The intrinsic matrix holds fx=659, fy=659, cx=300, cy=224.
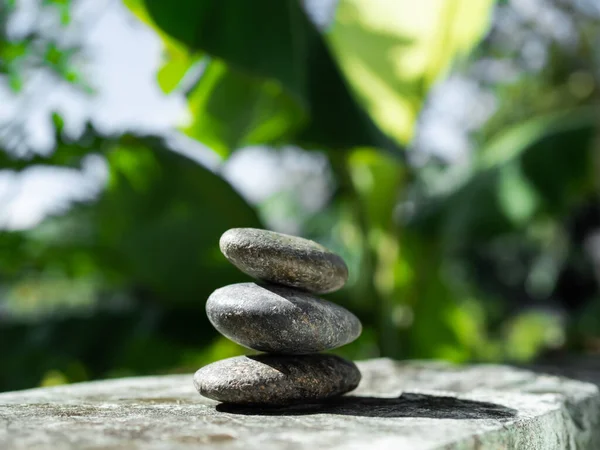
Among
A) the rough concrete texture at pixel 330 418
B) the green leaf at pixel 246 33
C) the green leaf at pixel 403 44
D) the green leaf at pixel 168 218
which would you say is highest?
the green leaf at pixel 403 44

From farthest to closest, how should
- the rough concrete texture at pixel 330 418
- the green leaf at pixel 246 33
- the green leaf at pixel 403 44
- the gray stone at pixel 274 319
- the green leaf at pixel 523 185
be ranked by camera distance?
the green leaf at pixel 523 185
the green leaf at pixel 403 44
the green leaf at pixel 246 33
the gray stone at pixel 274 319
the rough concrete texture at pixel 330 418

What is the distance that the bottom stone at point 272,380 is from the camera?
4.94 feet

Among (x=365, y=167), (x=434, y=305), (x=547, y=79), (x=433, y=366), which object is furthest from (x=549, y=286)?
(x=433, y=366)

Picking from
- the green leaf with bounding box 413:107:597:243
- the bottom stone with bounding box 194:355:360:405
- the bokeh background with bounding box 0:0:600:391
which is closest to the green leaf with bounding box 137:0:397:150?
the bokeh background with bounding box 0:0:600:391

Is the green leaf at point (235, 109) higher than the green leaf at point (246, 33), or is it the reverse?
the green leaf at point (235, 109)

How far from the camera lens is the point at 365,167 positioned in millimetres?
4691

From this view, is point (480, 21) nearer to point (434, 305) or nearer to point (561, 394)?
point (434, 305)

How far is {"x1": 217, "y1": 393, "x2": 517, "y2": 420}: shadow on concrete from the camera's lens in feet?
4.68

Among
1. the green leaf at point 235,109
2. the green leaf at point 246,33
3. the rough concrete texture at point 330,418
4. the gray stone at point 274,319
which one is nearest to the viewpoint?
the rough concrete texture at point 330,418

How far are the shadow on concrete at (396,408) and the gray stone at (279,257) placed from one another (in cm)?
31

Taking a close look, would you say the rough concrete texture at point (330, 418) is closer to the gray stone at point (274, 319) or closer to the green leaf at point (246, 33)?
the gray stone at point (274, 319)

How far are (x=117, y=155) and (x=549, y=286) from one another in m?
7.19

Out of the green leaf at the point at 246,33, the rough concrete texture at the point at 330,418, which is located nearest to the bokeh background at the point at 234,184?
the green leaf at the point at 246,33

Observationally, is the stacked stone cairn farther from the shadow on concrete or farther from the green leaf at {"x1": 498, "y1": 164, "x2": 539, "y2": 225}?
the green leaf at {"x1": 498, "y1": 164, "x2": 539, "y2": 225}
